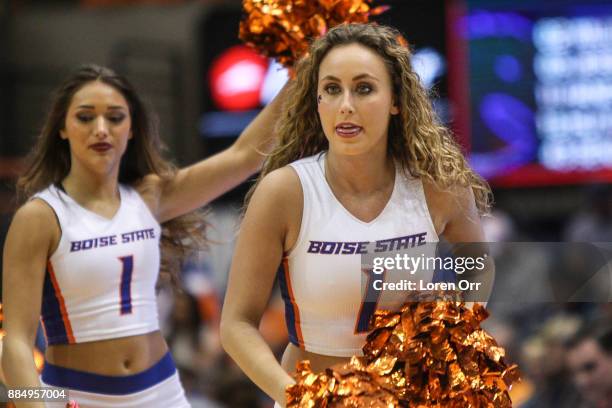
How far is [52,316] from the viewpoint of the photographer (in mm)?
3463

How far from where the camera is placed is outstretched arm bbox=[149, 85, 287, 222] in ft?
12.0

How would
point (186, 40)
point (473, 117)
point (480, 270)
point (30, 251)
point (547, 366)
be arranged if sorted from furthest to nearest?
point (186, 40) < point (473, 117) < point (547, 366) < point (30, 251) < point (480, 270)

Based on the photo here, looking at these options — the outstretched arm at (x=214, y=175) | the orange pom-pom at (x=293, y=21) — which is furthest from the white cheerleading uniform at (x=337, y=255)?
the outstretched arm at (x=214, y=175)

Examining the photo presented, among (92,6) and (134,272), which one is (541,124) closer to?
(92,6)

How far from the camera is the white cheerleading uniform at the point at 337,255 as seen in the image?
2.84m

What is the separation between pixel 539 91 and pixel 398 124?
16.3ft

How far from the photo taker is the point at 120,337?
11.4ft

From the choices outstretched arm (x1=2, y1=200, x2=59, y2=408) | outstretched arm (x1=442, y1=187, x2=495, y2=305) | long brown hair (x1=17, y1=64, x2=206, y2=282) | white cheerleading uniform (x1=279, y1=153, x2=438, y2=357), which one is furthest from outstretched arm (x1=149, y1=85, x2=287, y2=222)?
outstretched arm (x1=442, y1=187, x2=495, y2=305)

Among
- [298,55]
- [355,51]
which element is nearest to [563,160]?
[298,55]

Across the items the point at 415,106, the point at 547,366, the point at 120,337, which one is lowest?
the point at 547,366

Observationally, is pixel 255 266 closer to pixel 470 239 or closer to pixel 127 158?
pixel 470 239

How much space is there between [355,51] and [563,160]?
5.15 meters

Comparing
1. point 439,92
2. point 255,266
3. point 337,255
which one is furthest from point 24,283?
point 439,92

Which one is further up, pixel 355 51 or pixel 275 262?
pixel 355 51
